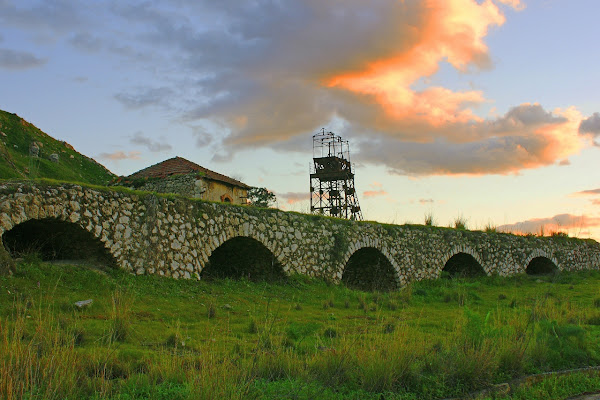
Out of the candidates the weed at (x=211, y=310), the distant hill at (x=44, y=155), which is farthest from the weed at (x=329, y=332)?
the distant hill at (x=44, y=155)

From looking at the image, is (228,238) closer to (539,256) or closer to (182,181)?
(182,181)

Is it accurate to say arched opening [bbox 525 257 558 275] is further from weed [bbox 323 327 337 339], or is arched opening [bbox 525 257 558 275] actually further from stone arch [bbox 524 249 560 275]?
weed [bbox 323 327 337 339]

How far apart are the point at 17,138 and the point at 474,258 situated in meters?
24.2

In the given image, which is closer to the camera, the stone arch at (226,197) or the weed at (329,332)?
the weed at (329,332)

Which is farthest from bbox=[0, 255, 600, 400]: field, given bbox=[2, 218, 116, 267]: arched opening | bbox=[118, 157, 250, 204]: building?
bbox=[118, 157, 250, 204]: building

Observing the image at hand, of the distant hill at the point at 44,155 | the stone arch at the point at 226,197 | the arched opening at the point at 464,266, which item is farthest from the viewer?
the stone arch at the point at 226,197

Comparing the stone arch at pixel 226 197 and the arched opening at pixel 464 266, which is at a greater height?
the stone arch at pixel 226 197

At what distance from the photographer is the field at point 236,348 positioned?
4328 millimetres

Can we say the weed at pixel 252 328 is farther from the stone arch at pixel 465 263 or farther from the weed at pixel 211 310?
the stone arch at pixel 465 263

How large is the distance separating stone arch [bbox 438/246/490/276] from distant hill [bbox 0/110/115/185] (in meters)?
17.9

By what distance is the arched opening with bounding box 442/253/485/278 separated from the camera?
20.7m

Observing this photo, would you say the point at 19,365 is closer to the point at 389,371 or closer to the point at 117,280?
the point at 389,371

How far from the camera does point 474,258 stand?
20.4 metres

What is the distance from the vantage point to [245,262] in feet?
46.2
